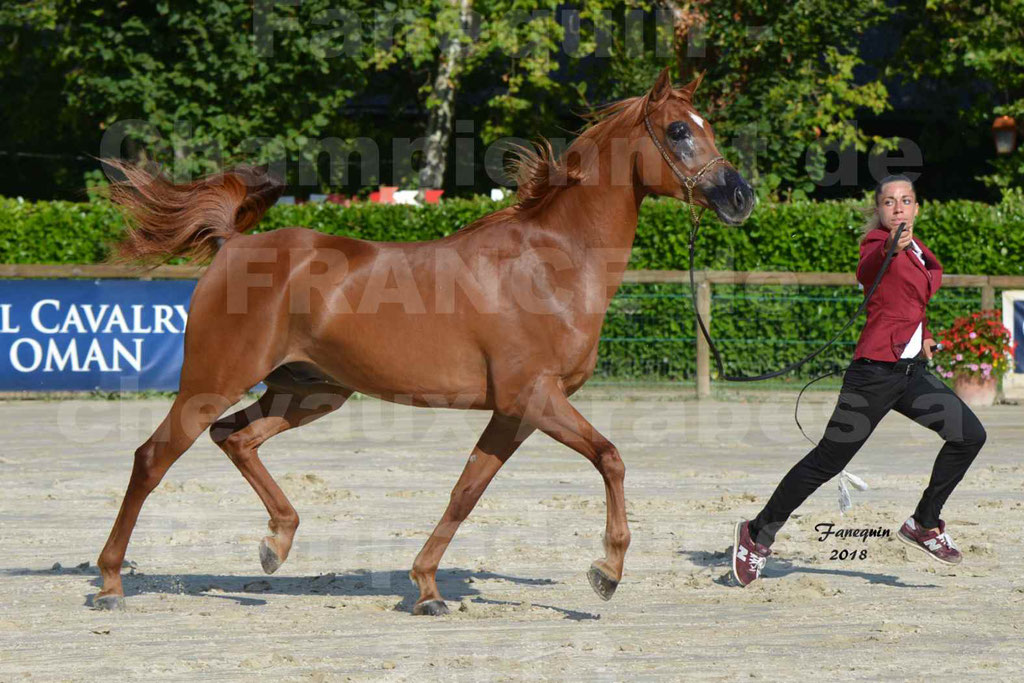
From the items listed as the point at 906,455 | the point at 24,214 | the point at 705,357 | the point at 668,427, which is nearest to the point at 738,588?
the point at 906,455

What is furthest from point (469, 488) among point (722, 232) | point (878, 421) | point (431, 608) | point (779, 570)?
point (722, 232)

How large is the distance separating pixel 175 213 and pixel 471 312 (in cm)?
164

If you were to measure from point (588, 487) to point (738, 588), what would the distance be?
9.15ft

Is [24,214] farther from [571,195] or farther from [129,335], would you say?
[571,195]

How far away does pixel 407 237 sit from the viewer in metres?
14.5

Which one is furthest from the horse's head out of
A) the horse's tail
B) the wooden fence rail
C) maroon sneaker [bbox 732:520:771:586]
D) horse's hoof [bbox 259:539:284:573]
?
the wooden fence rail

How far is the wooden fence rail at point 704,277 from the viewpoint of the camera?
13289 millimetres

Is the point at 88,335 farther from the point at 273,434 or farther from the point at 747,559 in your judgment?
the point at 747,559

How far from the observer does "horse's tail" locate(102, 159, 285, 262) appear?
236 inches

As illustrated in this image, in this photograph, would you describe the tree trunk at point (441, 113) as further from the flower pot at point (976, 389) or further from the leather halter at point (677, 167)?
the leather halter at point (677, 167)

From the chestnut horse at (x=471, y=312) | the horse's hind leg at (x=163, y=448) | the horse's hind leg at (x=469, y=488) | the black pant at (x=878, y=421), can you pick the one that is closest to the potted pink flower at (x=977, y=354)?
the black pant at (x=878, y=421)

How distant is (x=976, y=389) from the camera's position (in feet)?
43.4

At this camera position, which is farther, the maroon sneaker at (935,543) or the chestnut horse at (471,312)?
the maroon sneaker at (935,543)

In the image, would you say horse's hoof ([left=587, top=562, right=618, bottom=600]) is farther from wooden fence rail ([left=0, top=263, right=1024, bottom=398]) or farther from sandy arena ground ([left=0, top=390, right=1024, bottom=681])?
wooden fence rail ([left=0, top=263, right=1024, bottom=398])
